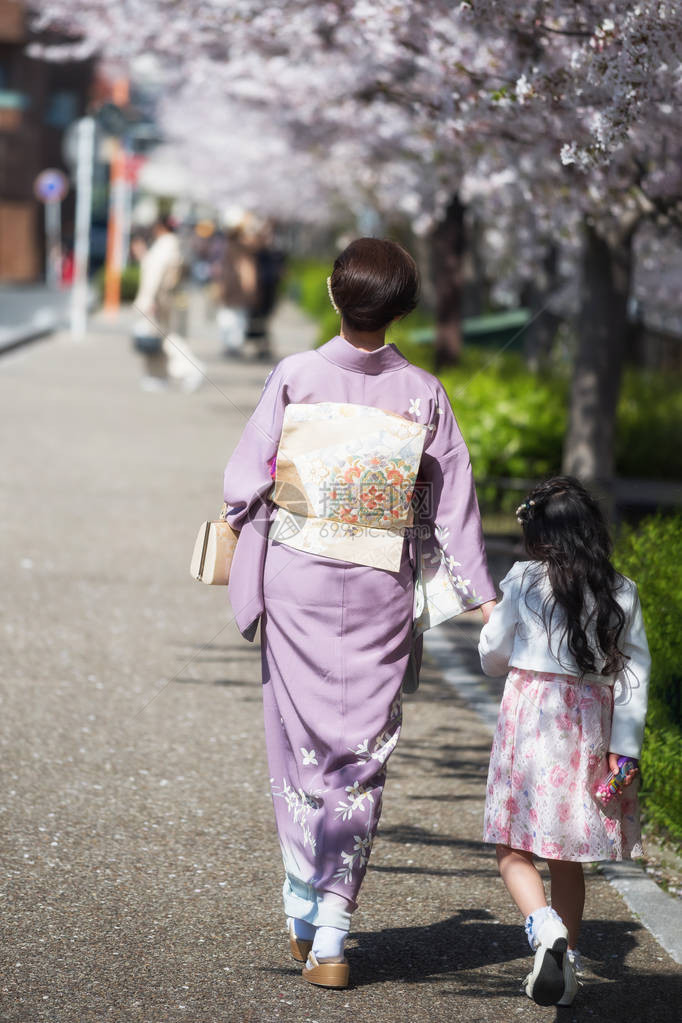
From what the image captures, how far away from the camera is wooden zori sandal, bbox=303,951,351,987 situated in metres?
3.63

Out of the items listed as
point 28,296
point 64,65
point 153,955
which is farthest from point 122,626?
point 64,65

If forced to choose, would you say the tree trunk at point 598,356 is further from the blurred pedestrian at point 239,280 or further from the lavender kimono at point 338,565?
the blurred pedestrian at point 239,280

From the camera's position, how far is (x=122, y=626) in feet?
24.2

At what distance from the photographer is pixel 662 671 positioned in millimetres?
4758

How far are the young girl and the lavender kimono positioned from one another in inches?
7.3

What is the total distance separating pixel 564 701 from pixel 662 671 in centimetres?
124

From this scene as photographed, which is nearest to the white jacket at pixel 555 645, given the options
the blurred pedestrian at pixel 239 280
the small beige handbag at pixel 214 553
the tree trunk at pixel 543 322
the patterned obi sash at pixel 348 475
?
the patterned obi sash at pixel 348 475

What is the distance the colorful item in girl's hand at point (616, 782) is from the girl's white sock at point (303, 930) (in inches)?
31.4

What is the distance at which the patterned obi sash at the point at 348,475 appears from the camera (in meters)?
3.67

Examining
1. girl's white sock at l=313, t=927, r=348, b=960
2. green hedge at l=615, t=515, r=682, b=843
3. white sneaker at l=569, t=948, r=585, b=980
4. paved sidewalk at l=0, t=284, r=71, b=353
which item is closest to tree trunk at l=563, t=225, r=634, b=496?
green hedge at l=615, t=515, r=682, b=843

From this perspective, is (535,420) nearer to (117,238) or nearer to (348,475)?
(348,475)

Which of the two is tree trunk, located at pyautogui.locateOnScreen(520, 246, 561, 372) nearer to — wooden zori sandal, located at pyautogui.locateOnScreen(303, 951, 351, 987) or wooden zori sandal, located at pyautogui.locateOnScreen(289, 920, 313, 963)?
wooden zori sandal, located at pyautogui.locateOnScreen(289, 920, 313, 963)

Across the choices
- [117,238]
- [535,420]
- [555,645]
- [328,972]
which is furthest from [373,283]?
[117,238]

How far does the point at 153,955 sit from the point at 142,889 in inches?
18.2
